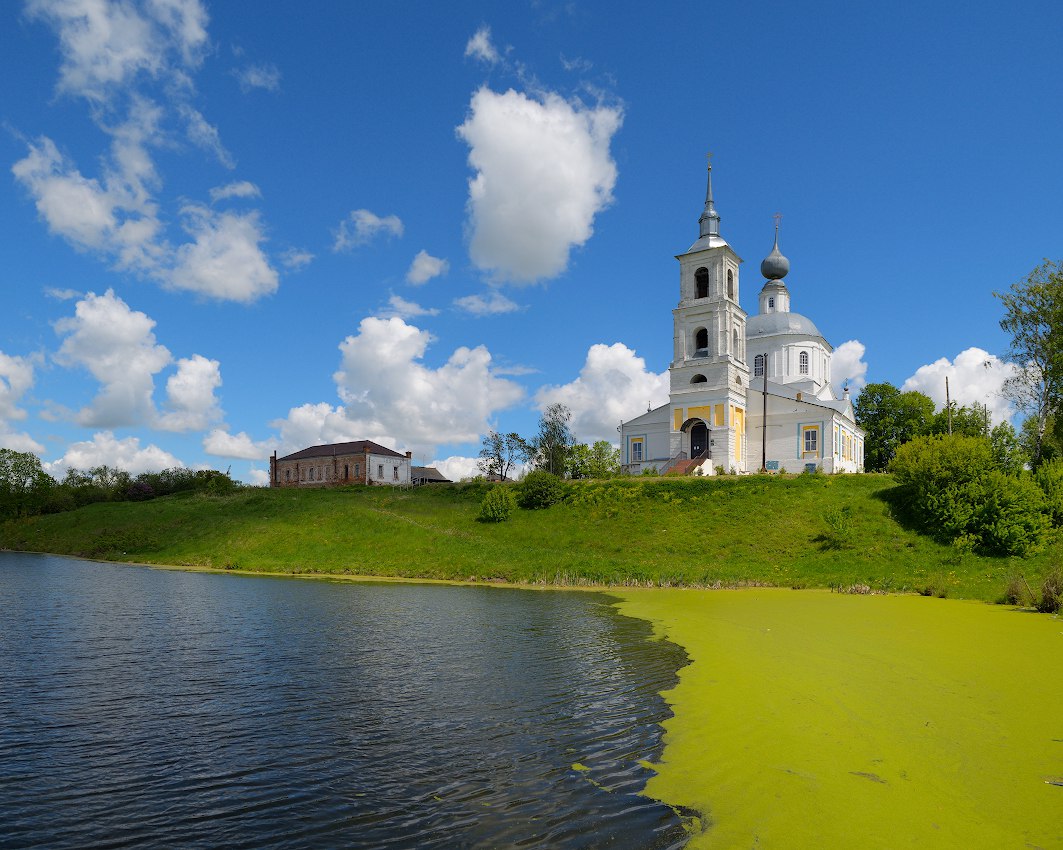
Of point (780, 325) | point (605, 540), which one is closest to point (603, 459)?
point (780, 325)

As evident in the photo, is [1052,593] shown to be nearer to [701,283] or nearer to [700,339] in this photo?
[700,339]

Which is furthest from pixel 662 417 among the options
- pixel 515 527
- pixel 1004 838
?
pixel 1004 838

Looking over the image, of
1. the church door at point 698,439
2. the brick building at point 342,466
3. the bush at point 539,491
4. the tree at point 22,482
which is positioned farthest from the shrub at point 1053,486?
the tree at point 22,482

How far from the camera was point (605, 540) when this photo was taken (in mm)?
39688

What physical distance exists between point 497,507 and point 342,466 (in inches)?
1911

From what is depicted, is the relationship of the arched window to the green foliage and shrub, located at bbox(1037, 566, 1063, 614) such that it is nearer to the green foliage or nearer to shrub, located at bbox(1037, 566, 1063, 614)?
the green foliage

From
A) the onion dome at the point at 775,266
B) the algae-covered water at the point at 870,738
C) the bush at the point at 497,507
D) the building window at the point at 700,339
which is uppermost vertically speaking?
the onion dome at the point at 775,266

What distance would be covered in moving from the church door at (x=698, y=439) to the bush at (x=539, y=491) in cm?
1389

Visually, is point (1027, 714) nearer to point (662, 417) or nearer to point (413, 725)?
point (413, 725)

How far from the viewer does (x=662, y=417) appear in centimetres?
6122

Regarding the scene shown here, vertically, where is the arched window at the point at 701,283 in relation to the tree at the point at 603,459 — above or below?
above

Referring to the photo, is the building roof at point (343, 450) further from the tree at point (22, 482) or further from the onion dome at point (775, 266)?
the onion dome at point (775, 266)

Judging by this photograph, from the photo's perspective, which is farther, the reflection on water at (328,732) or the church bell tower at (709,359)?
the church bell tower at (709,359)

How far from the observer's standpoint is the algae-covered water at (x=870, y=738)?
19.6 ft
